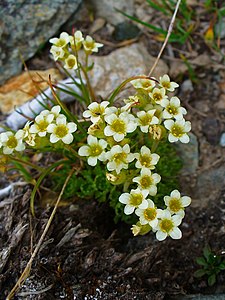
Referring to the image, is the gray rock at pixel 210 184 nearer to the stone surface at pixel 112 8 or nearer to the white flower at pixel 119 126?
the white flower at pixel 119 126

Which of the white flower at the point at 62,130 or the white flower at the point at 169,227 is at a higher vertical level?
the white flower at the point at 62,130

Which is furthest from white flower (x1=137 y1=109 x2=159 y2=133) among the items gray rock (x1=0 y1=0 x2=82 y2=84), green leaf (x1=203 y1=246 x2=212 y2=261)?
gray rock (x1=0 y1=0 x2=82 y2=84)

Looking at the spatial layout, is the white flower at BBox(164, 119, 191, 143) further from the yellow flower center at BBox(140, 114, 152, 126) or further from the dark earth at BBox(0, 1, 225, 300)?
the dark earth at BBox(0, 1, 225, 300)

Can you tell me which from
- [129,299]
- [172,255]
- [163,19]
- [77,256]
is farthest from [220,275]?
[163,19]

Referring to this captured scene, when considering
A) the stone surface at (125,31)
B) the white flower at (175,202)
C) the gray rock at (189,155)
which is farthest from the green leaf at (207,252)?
the stone surface at (125,31)

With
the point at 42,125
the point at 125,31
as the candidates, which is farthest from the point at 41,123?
the point at 125,31

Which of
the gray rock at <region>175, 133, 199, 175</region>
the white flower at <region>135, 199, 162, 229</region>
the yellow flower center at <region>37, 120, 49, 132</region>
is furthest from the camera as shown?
the gray rock at <region>175, 133, 199, 175</region>
